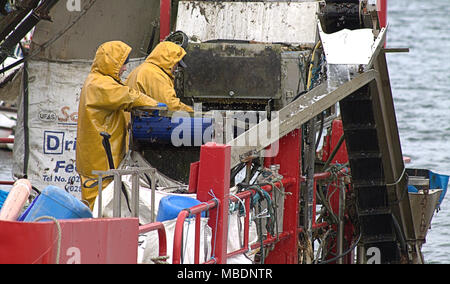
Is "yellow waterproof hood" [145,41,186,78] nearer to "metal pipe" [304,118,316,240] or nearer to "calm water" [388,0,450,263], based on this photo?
"metal pipe" [304,118,316,240]

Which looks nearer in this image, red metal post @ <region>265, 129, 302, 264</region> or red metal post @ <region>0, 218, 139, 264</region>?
red metal post @ <region>0, 218, 139, 264</region>

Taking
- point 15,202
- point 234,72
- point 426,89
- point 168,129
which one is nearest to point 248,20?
point 234,72

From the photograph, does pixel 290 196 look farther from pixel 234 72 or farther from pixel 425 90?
pixel 425 90

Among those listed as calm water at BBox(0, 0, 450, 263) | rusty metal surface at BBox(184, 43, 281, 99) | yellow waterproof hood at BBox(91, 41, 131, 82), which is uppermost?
calm water at BBox(0, 0, 450, 263)

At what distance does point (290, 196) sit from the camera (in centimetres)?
859

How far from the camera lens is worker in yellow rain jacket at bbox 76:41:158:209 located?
28.6ft

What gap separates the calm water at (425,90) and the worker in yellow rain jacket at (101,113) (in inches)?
311

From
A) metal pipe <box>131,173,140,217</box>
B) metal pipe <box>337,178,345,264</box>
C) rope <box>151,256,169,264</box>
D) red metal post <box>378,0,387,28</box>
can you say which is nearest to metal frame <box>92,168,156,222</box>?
metal pipe <box>131,173,140,217</box>

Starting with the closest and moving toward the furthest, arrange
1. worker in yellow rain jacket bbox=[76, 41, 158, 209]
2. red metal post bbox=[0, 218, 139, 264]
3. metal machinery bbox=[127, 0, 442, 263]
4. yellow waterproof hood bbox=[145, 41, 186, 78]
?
red metal post bbox=[0, 218, 139, 264] → metal machinery bbox=[127, 0, 442, 263] → worker in yellow rain jacket bbox=[76, 41, 158, 209] → yellow waterproof hood bbox=[145, 41, 186, 78]

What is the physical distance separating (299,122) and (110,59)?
75.4 inches

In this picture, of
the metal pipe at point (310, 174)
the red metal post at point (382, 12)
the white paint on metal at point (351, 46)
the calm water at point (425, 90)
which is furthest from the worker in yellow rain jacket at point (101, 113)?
the calm water at point (425, 90)

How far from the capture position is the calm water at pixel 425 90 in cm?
1864

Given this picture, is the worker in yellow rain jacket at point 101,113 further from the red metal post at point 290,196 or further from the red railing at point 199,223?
the red railing at point 199,223

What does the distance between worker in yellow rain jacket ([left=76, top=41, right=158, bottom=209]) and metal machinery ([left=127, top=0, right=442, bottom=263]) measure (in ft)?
1.06
